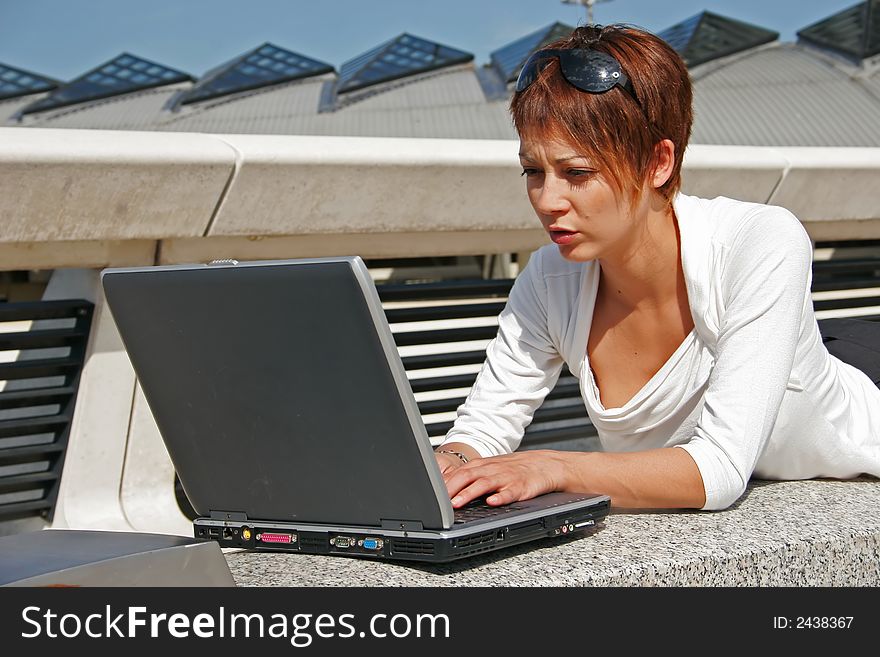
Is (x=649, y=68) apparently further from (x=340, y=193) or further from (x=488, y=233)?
(x=488, y=233)

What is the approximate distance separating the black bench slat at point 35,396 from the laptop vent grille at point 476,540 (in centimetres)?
296

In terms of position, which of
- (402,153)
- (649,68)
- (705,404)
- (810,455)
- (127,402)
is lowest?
(127,402)

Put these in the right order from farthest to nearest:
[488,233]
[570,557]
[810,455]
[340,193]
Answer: [488,233] < [340,193] < [810,455] < [570,557]

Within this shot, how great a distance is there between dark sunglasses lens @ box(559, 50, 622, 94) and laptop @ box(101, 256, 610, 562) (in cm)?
84

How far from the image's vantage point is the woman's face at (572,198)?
7.19 ft

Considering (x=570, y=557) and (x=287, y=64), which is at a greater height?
(x=287, y=64)

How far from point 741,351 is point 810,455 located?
1.73ft

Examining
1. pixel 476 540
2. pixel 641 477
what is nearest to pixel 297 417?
pixel 476 540

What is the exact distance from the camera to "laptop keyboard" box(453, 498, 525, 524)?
1.79 metres

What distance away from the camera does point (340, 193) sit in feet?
14.8

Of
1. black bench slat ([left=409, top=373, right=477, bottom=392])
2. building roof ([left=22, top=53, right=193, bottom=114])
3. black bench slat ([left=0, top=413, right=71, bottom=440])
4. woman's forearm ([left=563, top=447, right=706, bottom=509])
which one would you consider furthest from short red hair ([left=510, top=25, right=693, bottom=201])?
building roof ([left=22, top=53, right=193, bottom=114])

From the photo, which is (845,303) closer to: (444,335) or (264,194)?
(444,335)

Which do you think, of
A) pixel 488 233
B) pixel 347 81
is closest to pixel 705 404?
pixel 488 233

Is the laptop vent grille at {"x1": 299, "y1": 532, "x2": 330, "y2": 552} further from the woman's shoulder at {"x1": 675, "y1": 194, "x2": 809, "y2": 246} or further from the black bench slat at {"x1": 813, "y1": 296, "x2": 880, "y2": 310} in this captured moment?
the black bench slat at {"x1": 813, "y1": 296, "x2": 880, "y2": 310}
